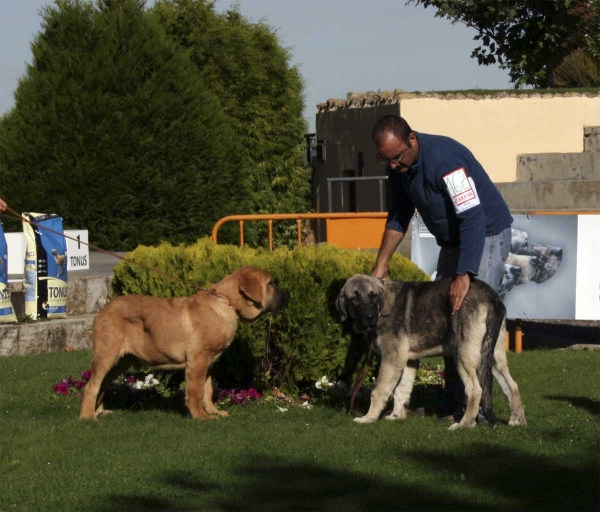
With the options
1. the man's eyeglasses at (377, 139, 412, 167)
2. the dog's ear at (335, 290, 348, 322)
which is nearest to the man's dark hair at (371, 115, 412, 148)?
the man's eyeglasses at (377, 139, 412, 167)

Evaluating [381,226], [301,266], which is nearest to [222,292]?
[301,266]

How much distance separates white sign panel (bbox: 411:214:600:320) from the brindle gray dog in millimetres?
4983

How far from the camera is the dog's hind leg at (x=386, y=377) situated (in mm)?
7375

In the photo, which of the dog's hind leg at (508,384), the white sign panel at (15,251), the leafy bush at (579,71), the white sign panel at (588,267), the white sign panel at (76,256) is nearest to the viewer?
the dog's hind leg at (508,384)

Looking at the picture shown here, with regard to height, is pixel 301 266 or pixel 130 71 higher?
pixel 130 71

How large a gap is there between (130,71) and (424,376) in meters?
13.8

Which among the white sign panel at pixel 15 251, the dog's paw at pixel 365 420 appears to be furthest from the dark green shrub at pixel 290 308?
the white sign panel at pixel 15 251

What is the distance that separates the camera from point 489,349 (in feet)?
23.2

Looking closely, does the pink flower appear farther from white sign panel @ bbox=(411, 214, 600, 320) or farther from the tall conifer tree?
the tall conifer tree

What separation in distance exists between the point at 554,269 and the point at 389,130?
568cm

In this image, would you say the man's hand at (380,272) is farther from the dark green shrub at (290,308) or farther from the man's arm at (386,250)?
the dark green shrub at (290,308)

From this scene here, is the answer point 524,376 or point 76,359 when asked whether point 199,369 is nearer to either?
point 524,376

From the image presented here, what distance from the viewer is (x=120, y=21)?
2188cm

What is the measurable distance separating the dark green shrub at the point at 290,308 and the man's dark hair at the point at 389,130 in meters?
1.86
